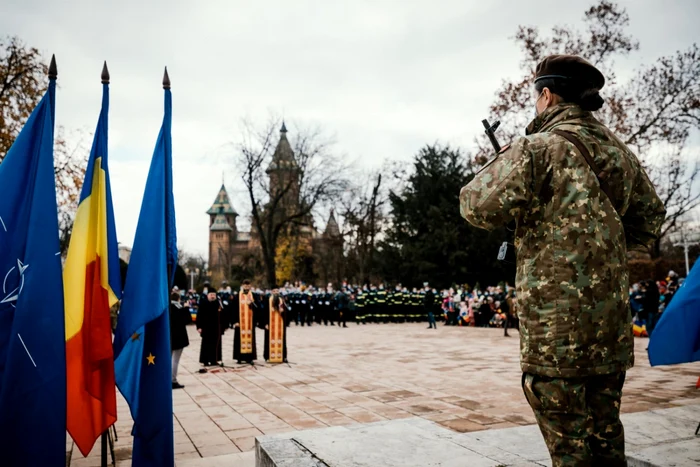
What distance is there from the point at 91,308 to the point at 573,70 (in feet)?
11.5

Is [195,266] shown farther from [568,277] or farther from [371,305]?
[568,277]

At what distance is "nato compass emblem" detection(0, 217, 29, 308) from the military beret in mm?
3304

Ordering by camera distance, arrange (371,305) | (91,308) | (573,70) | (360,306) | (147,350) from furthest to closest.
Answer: (371,305)
(360,306)
(147,350)
(91,308)
(573,70)

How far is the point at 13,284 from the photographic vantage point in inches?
138

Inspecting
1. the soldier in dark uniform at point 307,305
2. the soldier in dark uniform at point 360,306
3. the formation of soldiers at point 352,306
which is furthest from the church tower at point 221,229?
the soldier in dark uniform at point 307,305

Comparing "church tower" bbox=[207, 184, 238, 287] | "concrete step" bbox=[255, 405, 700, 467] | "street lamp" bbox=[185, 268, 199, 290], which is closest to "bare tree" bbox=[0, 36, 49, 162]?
"concrete step" bbox=[255, 405, 700, 467]

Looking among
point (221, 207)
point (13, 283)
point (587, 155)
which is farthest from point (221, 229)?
point (587, 155)

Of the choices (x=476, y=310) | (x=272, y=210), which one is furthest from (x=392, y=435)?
(x=272, y=210)

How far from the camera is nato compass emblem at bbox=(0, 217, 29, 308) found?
3.46m

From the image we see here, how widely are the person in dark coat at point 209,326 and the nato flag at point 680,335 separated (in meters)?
8.79

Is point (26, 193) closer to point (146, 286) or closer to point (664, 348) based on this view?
point (146, 286)

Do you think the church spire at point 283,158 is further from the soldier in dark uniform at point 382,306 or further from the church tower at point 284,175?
the soldier in dark uniform at point 382,306

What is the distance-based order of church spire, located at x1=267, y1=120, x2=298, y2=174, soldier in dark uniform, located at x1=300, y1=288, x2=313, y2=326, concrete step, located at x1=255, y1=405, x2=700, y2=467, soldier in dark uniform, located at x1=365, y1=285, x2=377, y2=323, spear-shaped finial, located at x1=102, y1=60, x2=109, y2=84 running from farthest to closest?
church spire, located at x1=267, y1=120, x2=298, y2=174, soldier in dark uniform, located at x1=365, y1=285, x2=377, y2=323, soldier in dark uniform, located at x1=300, y1=288, x2=313, y2=326, spear-shaped finial, located at x1=102, y1=60, x2=109, y2=84, concrete step, located at x1=255, y1=405, x2=700, y2=467

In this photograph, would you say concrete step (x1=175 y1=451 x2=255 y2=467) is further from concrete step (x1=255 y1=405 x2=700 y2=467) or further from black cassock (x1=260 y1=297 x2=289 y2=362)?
black cassock (x1=260 y1=297 x2=289 y2=362)
